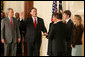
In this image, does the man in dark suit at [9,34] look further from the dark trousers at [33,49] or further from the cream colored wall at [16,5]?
the cream colored wall at [16,5]

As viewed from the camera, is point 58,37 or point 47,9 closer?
point 58,37

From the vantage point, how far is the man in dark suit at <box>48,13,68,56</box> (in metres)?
5.54

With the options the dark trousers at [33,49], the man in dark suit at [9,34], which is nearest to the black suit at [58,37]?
the dark trousers at [33,49]

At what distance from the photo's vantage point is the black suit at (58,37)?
5.53 meters

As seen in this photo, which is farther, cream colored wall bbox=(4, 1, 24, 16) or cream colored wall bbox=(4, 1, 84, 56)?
cream colored wall bbox=(4, 1, 24, 16)

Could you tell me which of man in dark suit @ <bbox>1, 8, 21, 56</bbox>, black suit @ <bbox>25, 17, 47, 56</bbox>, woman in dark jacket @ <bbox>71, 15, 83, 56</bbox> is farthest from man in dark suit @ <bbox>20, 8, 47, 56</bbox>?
woman in dark jacket @ <bbox>71, 15, 83, 56</bbox>

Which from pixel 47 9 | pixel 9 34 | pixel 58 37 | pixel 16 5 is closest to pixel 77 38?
pixel 58 37

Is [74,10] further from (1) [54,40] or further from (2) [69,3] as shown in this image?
(1) [54,40]

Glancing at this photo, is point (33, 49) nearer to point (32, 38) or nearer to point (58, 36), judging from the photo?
point (32, 38)

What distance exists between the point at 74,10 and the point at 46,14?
1.18 metres

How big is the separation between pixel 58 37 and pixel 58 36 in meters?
0.03

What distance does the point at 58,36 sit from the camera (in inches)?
220

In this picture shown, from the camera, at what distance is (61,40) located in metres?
5.62

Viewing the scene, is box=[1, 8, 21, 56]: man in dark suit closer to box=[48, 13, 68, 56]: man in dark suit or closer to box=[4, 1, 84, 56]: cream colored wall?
box=[48, 13, 68, 56]: man in dark suit
